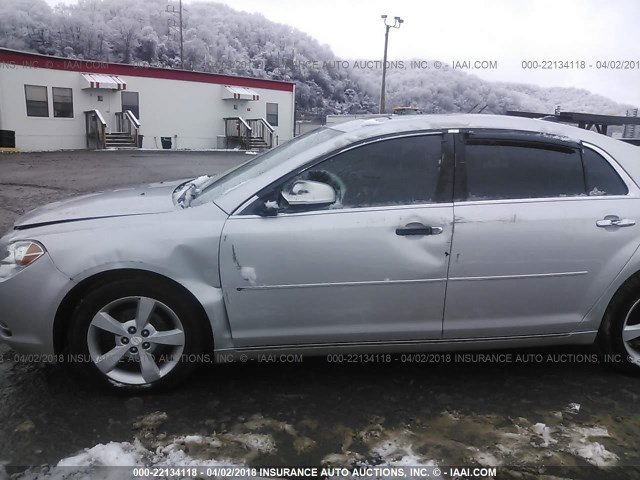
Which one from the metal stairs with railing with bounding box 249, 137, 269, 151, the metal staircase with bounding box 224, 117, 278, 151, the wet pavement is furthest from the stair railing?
the wet pavement

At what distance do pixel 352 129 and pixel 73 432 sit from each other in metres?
2.20

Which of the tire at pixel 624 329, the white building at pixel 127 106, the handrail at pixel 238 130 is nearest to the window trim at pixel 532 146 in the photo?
the tire at pixel 624 329

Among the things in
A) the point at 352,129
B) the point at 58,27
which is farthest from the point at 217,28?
the point at 352,129

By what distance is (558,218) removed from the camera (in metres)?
2.92

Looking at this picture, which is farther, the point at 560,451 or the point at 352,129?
the point at 352,129

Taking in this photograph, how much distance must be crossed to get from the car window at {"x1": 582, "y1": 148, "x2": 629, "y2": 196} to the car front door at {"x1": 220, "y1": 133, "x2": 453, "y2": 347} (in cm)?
85

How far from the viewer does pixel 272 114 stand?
1275 inches

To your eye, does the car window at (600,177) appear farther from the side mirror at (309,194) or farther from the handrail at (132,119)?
the handrail at (132,119)

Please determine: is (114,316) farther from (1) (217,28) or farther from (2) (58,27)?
(1) (217,28)

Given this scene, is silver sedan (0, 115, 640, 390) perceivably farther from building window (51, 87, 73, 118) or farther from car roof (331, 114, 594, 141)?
building window (51, 87, 73, 118)

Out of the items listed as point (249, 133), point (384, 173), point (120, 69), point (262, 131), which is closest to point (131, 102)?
point (120, 69)

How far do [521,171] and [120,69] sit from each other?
26245mm

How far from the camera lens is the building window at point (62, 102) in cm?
2412

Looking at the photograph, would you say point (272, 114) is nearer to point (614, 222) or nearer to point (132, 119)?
point (132, 119)
